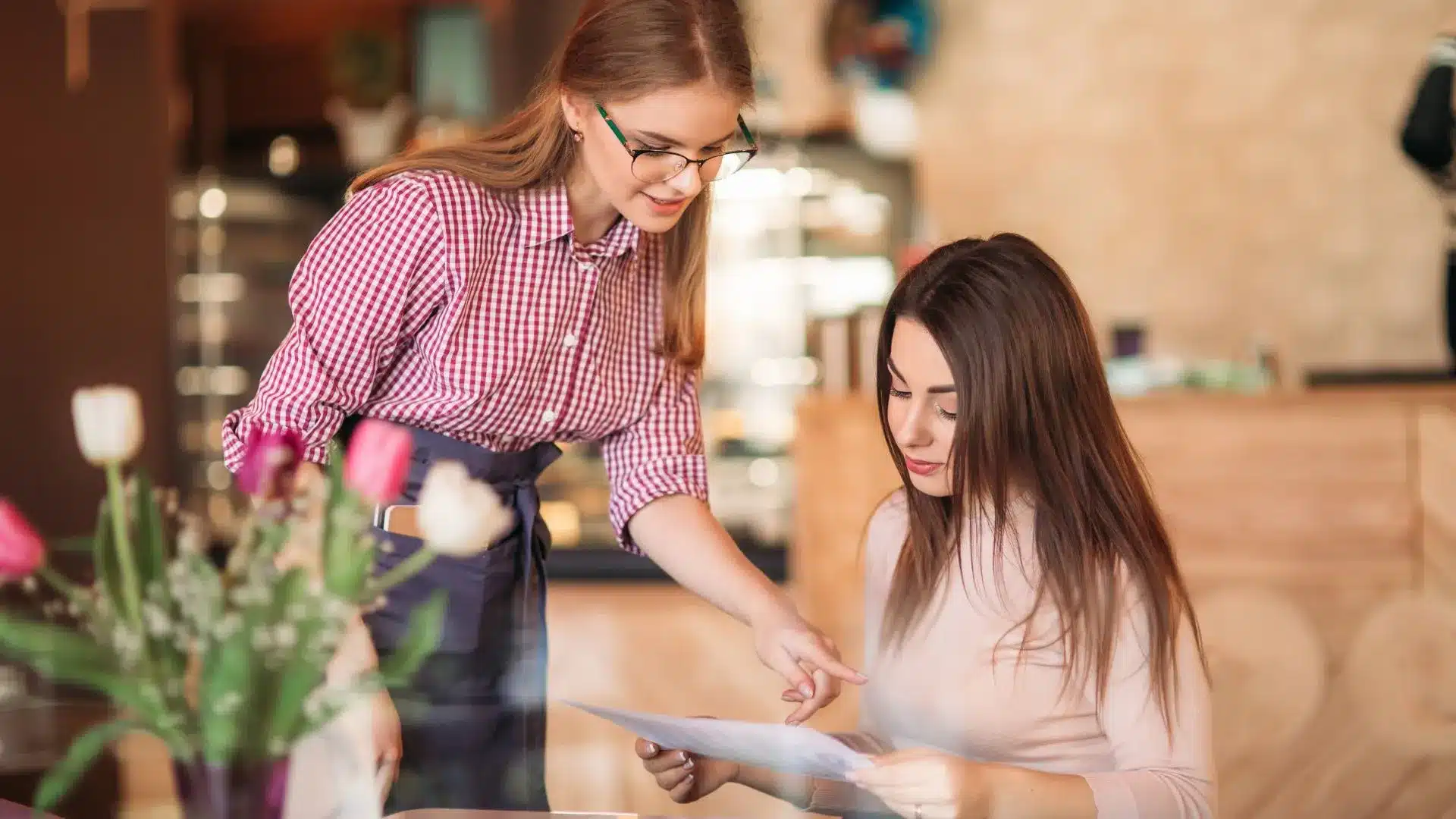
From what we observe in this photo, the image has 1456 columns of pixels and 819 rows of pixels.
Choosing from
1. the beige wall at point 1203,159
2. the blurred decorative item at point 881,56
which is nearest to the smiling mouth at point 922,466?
the blurred decorative item at point 881,56

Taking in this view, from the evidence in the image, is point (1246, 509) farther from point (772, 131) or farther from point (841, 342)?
point (772, 131)

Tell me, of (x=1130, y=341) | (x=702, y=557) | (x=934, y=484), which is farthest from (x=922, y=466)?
(x=1130, y=341)

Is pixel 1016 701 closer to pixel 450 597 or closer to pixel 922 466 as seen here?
pixel 922 466

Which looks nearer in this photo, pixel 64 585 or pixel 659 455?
pixel 64 585

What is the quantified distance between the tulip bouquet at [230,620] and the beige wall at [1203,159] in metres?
3.86

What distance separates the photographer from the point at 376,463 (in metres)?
0.84

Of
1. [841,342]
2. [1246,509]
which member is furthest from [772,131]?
[1246,509]

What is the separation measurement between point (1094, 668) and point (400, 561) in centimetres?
72

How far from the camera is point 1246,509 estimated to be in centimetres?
316

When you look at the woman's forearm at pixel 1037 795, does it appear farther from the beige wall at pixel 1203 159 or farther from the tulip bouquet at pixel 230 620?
the beige wall at pixel 1203 159

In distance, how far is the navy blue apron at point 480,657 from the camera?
4.77 feet

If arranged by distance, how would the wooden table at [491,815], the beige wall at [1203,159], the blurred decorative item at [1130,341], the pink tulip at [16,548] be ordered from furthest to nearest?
the beige wall at [1203,159], the blurred decorative item at [1130,341], the wooden table at [491,815], the pink tulip at [16,548]

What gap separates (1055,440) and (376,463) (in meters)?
0.80

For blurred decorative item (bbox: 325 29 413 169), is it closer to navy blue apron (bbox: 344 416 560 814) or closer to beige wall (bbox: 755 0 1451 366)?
beige wall (bbox: 755 0 1451 366)
